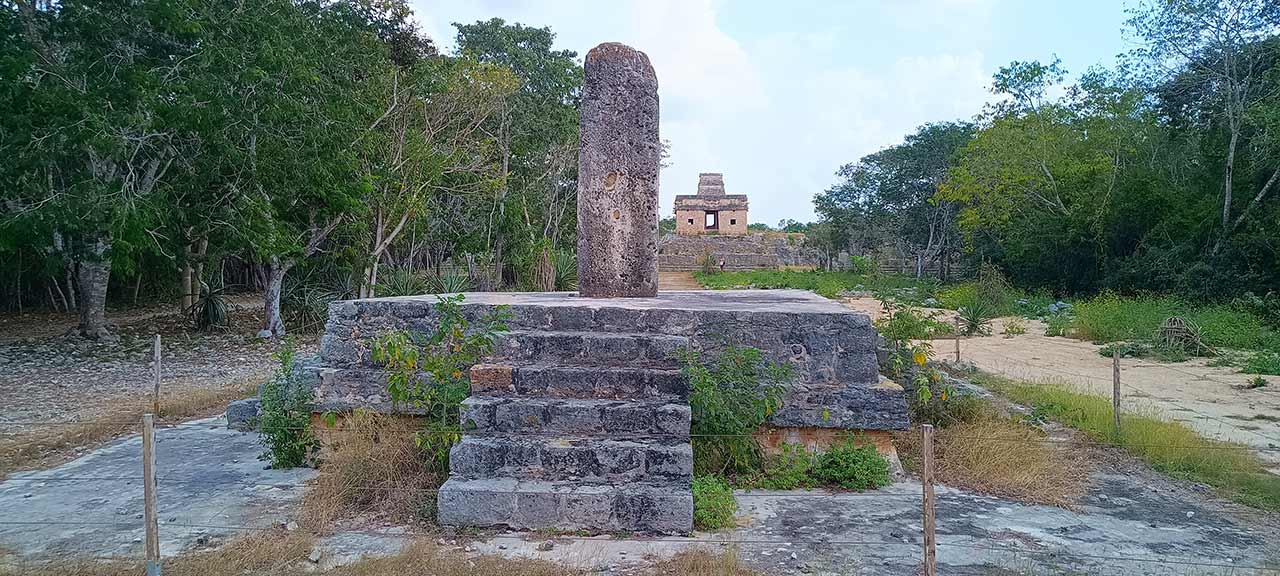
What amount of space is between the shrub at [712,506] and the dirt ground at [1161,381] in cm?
428

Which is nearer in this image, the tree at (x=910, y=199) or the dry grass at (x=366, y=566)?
the dry grass at (x=366, y=566)

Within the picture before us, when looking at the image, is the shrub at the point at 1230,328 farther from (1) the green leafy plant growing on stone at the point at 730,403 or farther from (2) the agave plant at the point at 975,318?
(1) the green leafy plant growing on stone at the point at 730,403

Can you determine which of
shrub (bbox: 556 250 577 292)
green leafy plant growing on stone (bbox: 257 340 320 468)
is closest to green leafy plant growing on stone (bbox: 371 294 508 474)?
green leafy plant growing on stone (bbox: 257 340 320 468)

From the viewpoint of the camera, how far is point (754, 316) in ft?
17.4

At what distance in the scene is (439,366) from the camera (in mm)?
4836

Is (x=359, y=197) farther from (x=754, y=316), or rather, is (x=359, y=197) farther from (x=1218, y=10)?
(x=1218, y=10)

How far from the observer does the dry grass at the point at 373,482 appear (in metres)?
4.20

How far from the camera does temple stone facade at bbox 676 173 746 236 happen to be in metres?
44.5

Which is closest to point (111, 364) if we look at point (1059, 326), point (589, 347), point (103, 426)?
point (103, 426)

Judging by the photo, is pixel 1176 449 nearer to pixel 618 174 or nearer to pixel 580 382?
pixel 580 382

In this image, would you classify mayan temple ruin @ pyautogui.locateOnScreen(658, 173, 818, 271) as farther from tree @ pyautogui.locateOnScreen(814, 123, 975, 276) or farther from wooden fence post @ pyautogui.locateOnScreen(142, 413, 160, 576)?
wooden fence post @ pyautogui.locateOnScreen(142, 413, 160, 576)

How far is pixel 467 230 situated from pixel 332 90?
7618mm

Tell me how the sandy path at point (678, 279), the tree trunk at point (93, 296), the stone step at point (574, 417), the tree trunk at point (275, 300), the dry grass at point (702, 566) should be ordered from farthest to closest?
the sandy path at point (678, 279) < the tree trunk at point (275, 300) < the tree trunk at point (93, 296) < the stone step at point (574, 417) < the dry grass at point (702, 566)

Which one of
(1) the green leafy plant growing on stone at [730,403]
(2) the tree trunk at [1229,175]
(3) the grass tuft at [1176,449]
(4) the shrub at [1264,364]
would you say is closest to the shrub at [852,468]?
(1) the green leafy plant growing on stone at [730,403]
